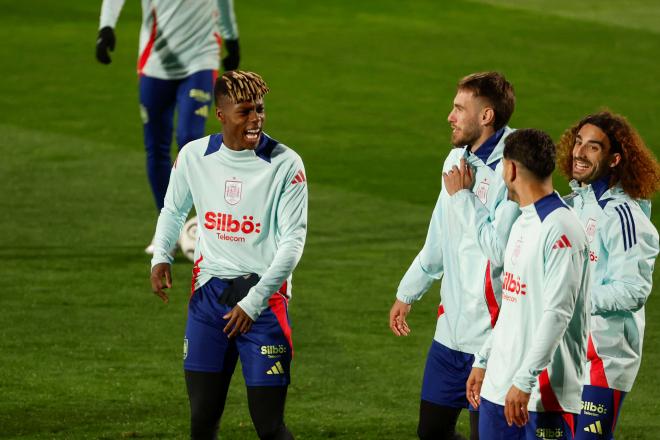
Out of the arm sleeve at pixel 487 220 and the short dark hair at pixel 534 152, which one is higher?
the short dark hair at pixel 534 152

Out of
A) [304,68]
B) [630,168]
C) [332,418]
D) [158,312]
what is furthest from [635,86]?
[630,168]

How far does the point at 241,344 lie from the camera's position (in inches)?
228

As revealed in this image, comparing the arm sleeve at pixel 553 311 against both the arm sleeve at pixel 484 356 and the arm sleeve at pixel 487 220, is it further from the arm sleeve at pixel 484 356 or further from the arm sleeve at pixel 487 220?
the arm sleeve at pixel 487 220

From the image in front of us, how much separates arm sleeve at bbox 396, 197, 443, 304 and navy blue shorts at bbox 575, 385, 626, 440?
0.82 meters

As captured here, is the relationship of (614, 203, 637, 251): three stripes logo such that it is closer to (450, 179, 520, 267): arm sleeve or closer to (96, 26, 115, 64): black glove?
(450, 179, 520, 267): arm sleeve

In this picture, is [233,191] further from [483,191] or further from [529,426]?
[529,426]

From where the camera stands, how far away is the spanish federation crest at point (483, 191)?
570 cm

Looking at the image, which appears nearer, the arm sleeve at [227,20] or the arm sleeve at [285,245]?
the arm sleeve at [285,245]

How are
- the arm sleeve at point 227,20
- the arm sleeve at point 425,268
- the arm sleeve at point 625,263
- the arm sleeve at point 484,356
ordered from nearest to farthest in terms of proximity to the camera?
1. the arm sleeve at point 484,356
2. the arm sleeve at point 625,263
3. the arm sleeve at point 425,268
4. the arm sleeve at point 227,20

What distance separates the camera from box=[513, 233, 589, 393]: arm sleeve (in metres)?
4.75

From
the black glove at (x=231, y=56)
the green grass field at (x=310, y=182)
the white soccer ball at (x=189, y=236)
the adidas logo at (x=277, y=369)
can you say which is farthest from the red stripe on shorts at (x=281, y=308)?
the black glove at (x=231, y=56)

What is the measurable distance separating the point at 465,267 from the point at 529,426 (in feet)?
3.00

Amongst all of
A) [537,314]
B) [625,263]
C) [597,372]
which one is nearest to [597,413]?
[597,372]

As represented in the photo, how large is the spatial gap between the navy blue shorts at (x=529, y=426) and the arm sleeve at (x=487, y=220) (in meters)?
0.59
